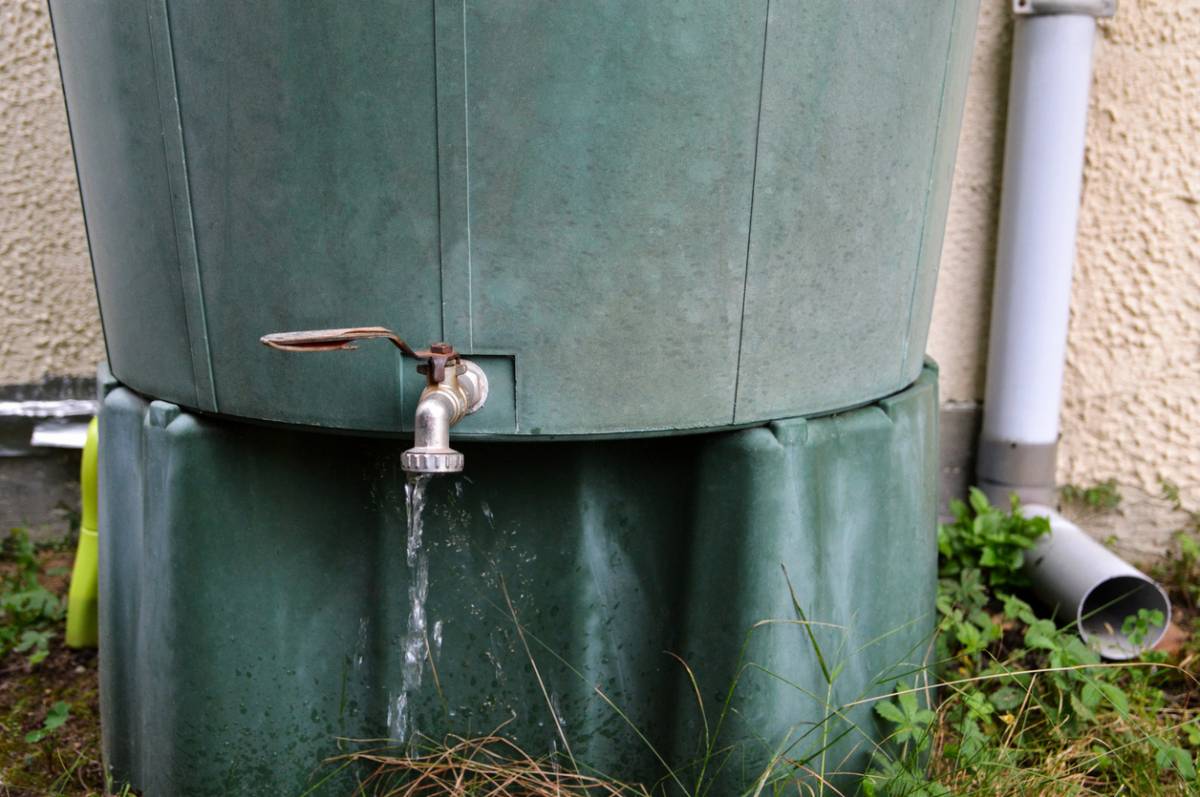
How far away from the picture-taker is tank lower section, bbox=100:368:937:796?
1.11 meters

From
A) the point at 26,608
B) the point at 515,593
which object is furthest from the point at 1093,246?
the point at 26,608

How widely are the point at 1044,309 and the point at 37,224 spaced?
173cm

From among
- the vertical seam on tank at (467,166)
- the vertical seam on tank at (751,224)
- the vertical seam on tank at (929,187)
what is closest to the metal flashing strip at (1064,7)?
the vertical seam on tank at (929,187)

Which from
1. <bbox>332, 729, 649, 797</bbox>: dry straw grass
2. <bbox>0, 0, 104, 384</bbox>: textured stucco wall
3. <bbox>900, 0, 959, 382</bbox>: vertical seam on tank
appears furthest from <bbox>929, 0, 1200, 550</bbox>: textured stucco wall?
<bbox>0, 0, 104, 384</bbox>: textured stucco wall

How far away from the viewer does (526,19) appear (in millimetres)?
890

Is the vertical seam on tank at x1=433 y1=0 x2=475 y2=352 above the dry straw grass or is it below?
above

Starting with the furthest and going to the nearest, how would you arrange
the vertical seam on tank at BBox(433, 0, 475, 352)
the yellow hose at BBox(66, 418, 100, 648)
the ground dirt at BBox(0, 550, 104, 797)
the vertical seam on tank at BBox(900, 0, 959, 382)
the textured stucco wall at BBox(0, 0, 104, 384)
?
the textured stucco wall at BBox(0, 0, 104, 384)
the yellow hose at BBox(66, 418, 100, 648)
the ground dirt at BBox(0, 550, 104, 797)
the vertical seam on tank at BBox(900, 0, 959, 382)
the vertical seam on tank at BBox(433, 0, 475, 352)

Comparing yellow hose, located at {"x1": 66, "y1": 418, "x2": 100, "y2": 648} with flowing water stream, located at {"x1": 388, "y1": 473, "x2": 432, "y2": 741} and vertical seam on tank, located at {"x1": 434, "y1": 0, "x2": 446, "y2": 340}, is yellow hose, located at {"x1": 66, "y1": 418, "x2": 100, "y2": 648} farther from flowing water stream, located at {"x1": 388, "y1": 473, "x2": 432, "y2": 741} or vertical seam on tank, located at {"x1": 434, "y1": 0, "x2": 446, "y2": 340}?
vertical seam on tank, located at {"x1": 434, "y1": 0, "x2": 446, "y2": 340}

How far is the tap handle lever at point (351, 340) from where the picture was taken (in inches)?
35.9

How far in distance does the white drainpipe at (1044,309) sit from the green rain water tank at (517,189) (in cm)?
→ 72

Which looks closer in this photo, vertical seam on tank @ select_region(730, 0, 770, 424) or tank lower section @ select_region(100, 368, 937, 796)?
vertical seam on tank @ select_region(730, 0, 770, 424)

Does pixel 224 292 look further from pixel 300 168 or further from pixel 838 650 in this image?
pixel 838 650

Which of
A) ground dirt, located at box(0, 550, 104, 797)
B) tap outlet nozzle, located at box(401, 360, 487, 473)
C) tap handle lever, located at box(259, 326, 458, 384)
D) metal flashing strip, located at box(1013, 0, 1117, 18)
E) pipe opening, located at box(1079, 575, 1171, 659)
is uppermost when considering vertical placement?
metal flashing strip, located at box(1013, 0, 1117, 18)

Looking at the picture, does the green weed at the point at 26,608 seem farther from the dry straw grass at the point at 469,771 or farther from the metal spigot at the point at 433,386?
the metal spigot at the point at 433,386
